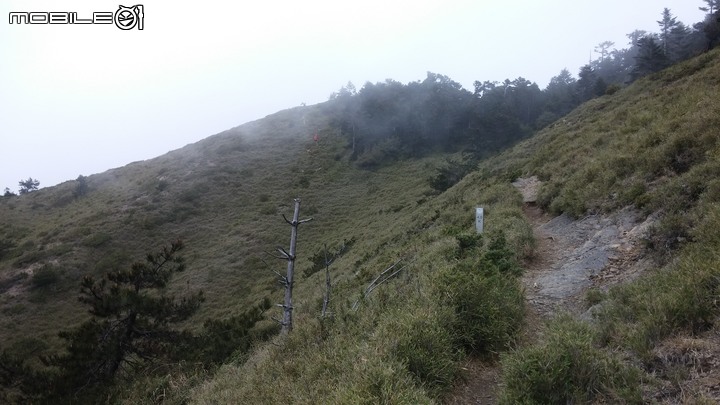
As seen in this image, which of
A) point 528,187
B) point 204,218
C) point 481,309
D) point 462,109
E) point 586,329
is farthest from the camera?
point 462,109

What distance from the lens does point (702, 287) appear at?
3863mm

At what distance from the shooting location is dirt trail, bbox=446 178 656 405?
4.46 m

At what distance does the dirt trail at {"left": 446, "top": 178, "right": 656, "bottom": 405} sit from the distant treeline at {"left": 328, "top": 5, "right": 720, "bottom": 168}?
125ft

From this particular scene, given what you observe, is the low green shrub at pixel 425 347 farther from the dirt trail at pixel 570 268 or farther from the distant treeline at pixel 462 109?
the distant treeline at pixel 462 109

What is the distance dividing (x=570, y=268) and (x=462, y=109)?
162ft

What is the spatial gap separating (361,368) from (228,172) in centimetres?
4465

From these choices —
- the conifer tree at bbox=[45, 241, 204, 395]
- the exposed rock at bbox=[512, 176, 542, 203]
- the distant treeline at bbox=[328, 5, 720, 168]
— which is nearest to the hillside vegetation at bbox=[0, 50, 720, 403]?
the exposed rock at bbox=[512, 176, 542, 203]

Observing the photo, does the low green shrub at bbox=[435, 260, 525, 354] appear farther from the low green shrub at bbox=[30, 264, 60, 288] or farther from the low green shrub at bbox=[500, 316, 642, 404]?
the low green shrub at bbox=[30, 264, 60, 288]

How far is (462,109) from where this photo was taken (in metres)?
53.2

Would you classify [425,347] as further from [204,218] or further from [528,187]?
[204,218]

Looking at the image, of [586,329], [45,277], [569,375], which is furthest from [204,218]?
[569,375]

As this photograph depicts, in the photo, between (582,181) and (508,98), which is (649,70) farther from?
(582,181)

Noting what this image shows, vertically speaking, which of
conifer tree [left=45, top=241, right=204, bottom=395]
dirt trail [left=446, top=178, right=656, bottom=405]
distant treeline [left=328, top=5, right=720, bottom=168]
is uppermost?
distant treeline [left=328, top=5, right=720, bottom=168]

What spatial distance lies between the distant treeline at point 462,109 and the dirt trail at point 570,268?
38.0 meters
